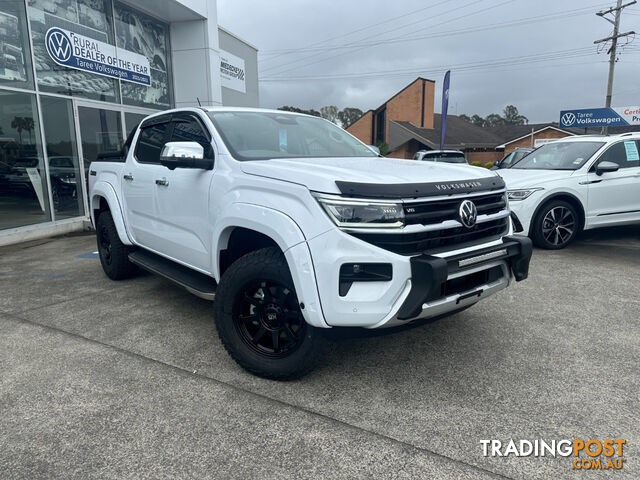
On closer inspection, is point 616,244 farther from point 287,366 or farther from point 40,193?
point 40,193

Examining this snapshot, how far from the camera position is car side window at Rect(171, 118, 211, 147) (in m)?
3.54

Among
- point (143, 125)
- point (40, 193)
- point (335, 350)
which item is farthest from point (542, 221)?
point (40, 193)

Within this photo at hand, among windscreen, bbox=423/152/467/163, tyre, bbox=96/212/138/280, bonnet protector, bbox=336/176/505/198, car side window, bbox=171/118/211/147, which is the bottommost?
tyre, bbox=96/212/138/280

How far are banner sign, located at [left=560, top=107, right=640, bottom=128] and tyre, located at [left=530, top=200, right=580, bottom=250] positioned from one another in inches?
934

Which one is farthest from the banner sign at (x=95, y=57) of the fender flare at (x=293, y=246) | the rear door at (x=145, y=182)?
the fender flare at (x=293, y=246)

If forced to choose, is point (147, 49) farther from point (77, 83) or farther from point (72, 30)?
point (77, 83)

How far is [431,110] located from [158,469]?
46442mm

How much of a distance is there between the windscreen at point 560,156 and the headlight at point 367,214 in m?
5.59

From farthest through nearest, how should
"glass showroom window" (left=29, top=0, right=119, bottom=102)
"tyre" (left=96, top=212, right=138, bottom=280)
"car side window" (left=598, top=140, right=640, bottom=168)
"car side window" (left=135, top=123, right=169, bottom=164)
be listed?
"glass showroom window" (left=29, top=0, right=119, bottom=102)
"car side window" (left=598, top=140, right=640, bottom=168)
"tyre" (left=96, top=212, right=138, bottom=280)
"car side window" (left=135, top=123, right=169, bottom=164)

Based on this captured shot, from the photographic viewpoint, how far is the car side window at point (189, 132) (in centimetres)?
354

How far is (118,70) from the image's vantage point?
10.2 meters

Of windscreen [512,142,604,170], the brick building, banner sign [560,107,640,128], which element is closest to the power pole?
banner sign [560,107,640,128]

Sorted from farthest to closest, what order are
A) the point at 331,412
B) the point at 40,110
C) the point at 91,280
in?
the point at 40,110 → the point at 91,280 → the point at 331,412

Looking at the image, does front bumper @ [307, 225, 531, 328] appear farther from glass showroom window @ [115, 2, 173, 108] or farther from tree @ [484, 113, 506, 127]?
tree @ [484, 113, 506, 127]
